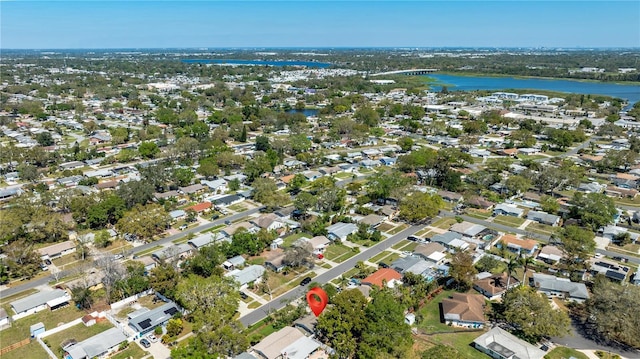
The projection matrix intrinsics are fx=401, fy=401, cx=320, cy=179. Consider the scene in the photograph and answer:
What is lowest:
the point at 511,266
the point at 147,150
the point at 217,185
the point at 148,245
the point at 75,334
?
the point at 75,334

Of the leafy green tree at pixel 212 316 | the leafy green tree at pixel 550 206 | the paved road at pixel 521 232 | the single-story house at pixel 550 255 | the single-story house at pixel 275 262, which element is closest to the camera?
the leafy green tree at pixel 212 316

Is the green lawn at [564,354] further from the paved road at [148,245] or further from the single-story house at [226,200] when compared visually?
the single-story house at [226,200]

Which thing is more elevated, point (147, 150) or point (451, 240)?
point (147, 150)

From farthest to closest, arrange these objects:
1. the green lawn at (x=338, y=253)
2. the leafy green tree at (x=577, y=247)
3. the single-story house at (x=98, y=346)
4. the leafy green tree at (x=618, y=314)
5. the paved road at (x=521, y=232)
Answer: the green lawn at (x=338, y=253)
the paved road at (x=521, y=232)
the leafy green tree at (x=577, y=247)
the leafy green tree at (x=618, y=314)
the single-story house at (x=98, y=346)

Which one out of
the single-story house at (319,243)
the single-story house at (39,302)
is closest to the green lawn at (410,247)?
the single-story house at (319,243)

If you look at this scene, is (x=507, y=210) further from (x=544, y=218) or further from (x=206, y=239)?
(x=206, y=239)

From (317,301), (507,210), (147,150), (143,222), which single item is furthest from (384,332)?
(147,150)
